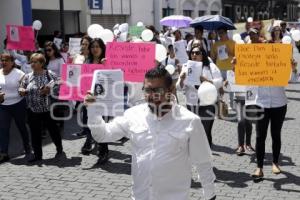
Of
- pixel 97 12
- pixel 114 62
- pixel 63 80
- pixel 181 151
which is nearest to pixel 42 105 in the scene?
pixel 63 80

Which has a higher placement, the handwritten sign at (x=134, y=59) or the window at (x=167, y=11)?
the window at (x=167, y=11)

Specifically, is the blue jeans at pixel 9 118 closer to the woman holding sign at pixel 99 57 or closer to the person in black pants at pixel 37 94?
the person in black pants at pixel 37 94

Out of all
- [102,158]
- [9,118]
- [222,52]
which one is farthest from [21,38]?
[102,158]

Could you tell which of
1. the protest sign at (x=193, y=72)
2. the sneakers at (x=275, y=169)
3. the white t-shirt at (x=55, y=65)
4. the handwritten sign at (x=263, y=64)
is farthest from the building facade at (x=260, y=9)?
the handwritten sign at (x=263, y=64)

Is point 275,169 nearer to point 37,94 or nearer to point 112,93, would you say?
point 112,93

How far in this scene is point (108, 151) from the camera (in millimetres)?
8203

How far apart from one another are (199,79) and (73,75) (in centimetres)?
167

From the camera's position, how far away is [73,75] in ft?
22.9

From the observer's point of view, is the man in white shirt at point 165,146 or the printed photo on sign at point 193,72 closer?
the man in white shirt at point 165,146

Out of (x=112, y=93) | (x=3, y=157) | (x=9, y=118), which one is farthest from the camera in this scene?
(x=9, y=118)

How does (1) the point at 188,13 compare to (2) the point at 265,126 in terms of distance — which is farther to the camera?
(1) the point at 188,13

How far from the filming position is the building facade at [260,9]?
5057cm

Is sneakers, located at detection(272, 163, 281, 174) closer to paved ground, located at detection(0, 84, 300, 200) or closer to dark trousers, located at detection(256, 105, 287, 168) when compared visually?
paved ground, located at detection(0, 84, 300, 200)

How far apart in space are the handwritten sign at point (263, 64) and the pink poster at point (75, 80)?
5.75 feet
